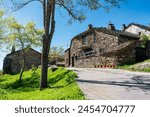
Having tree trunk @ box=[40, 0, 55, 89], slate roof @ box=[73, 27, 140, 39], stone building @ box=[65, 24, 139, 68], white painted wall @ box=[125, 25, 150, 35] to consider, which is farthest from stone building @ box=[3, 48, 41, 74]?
tree trunk @ box=[40, 0, 55, 89]

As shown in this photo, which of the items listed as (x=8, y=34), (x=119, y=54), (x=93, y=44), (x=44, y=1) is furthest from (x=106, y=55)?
(x=44, y=1)

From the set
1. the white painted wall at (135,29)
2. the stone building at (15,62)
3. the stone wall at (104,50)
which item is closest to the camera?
the stone wall at (104,50)

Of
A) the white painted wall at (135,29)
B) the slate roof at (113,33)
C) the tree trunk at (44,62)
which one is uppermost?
the white painted wall at (135,29)

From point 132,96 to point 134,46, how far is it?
73.0 ft

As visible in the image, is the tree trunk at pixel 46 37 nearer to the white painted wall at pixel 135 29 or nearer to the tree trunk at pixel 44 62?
the tree trunk at pixel 44 62

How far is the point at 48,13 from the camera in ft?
62.3

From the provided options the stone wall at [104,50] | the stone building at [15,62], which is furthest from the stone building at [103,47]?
the stone building at [15,62]

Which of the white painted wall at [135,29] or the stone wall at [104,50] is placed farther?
the white painted wall at [135,29]

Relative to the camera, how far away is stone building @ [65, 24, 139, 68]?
33062mm

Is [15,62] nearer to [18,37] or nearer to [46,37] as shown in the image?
[18,37]

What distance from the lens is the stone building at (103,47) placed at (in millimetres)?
33062

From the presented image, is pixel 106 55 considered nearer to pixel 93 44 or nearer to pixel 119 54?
pixel 119 54

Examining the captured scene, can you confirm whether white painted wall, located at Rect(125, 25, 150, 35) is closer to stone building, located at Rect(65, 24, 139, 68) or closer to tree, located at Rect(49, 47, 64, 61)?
stone building, located at Rect(65, 24, 139, 68)

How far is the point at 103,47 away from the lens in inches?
1651
